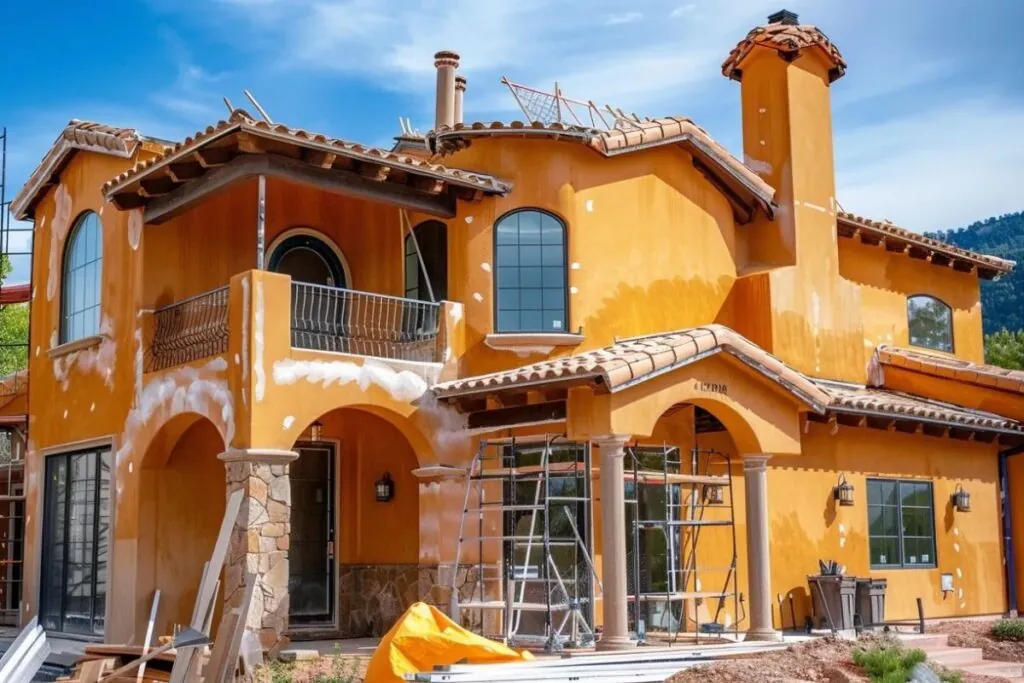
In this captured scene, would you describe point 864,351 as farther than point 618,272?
Yes

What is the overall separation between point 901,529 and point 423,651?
10348 millimetres

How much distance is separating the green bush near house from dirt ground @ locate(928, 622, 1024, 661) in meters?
3.80

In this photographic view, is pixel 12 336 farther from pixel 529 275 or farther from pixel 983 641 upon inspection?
pixel 983 641

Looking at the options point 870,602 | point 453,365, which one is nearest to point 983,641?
point 870,602

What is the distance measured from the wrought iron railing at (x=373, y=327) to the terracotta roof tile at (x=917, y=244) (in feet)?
25.5

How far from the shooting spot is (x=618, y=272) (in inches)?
716

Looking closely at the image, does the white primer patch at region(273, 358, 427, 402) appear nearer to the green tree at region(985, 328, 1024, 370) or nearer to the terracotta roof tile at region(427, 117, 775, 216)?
the terracotta roof tile at region(427, 117, 775, 216)

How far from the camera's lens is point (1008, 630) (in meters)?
17.7

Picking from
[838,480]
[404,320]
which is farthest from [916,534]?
[404,320]

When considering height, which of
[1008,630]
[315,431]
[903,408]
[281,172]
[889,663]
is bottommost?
[1008,630]

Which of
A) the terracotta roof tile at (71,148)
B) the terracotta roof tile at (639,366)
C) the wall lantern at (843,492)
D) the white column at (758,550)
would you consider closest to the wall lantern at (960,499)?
the wall lantern at (843,492)

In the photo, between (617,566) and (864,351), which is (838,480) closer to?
(864,351)

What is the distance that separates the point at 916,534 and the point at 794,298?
4.44 metres

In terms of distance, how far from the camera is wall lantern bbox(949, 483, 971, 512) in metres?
21.1
